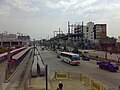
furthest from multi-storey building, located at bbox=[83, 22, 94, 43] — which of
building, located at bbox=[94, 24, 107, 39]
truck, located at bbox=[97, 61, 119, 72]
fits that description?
truck, located at bbox=[97, 61, 119, 72]

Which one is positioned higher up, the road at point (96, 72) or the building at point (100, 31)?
the building at point (100, 31)

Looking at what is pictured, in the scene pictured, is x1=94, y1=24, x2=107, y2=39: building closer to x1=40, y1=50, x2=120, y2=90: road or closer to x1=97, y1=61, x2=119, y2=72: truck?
x1=40, y1=50, x2=120, y2=90: road

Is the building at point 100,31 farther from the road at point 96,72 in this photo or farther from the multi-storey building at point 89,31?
the road at point 96,72

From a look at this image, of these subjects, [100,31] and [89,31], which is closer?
[100,31]

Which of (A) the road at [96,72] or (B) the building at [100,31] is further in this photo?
(B) the building at [100,31]

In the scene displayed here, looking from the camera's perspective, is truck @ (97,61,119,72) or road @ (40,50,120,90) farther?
truck @ (97,61,119,72)

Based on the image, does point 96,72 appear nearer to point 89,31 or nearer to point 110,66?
point 110,66

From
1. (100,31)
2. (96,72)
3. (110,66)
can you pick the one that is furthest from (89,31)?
(96,72)

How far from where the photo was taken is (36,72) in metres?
29.4

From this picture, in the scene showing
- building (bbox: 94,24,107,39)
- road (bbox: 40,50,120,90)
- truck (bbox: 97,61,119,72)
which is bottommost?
road (bbox: 40,50,120,90)

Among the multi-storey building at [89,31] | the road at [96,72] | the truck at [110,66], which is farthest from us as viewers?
the multi-storey building at [89,31]

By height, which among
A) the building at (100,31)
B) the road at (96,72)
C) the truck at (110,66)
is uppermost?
the building at (100,31)

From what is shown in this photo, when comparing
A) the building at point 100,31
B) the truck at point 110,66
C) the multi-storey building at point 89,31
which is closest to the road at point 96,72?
the truck at point 110,66

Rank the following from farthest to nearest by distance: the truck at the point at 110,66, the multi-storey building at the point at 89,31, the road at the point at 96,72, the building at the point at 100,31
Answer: the multi-storey building at the point at 89,31
the building at the point at 100,31
the truck at the point at 110,66
the road at the point at 96,72
